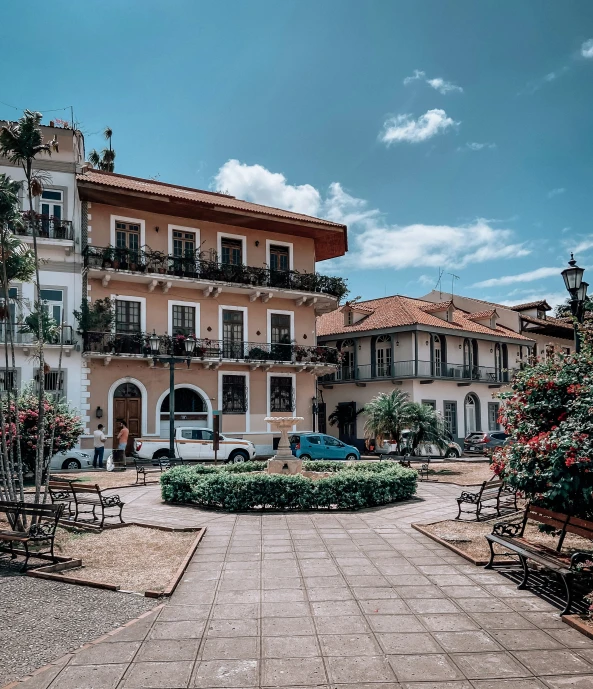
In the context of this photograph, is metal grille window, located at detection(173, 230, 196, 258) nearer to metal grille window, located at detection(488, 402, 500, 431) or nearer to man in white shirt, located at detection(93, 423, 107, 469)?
man in white shirt, located at detection(93, 423, 107, 469)

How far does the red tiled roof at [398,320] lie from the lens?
35.7 meters

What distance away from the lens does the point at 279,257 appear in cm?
3167

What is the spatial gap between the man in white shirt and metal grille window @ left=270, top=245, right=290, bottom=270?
38.0 feet

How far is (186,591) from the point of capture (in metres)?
6.84

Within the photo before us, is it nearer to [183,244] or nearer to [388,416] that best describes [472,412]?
[388,416]

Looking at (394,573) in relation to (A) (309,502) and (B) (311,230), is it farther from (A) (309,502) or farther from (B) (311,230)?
(B) (311,230)

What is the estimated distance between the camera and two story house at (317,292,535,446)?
34938 millimetres

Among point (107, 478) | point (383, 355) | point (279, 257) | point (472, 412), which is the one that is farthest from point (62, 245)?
point (472, 412)

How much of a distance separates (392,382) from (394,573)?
2804cm

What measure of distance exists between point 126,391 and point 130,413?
971 millimetres

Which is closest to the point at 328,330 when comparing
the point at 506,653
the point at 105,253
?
the point at 105,253

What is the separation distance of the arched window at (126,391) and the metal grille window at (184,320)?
304 centimetres

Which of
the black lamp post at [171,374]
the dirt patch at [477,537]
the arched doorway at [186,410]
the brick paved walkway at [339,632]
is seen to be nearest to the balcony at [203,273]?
the black lamp post at [171,374]

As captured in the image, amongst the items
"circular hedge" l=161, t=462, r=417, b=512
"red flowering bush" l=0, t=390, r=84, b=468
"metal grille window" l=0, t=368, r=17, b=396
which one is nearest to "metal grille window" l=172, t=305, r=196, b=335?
"red flowering bush" l=0, t=390, r=84, b=468
